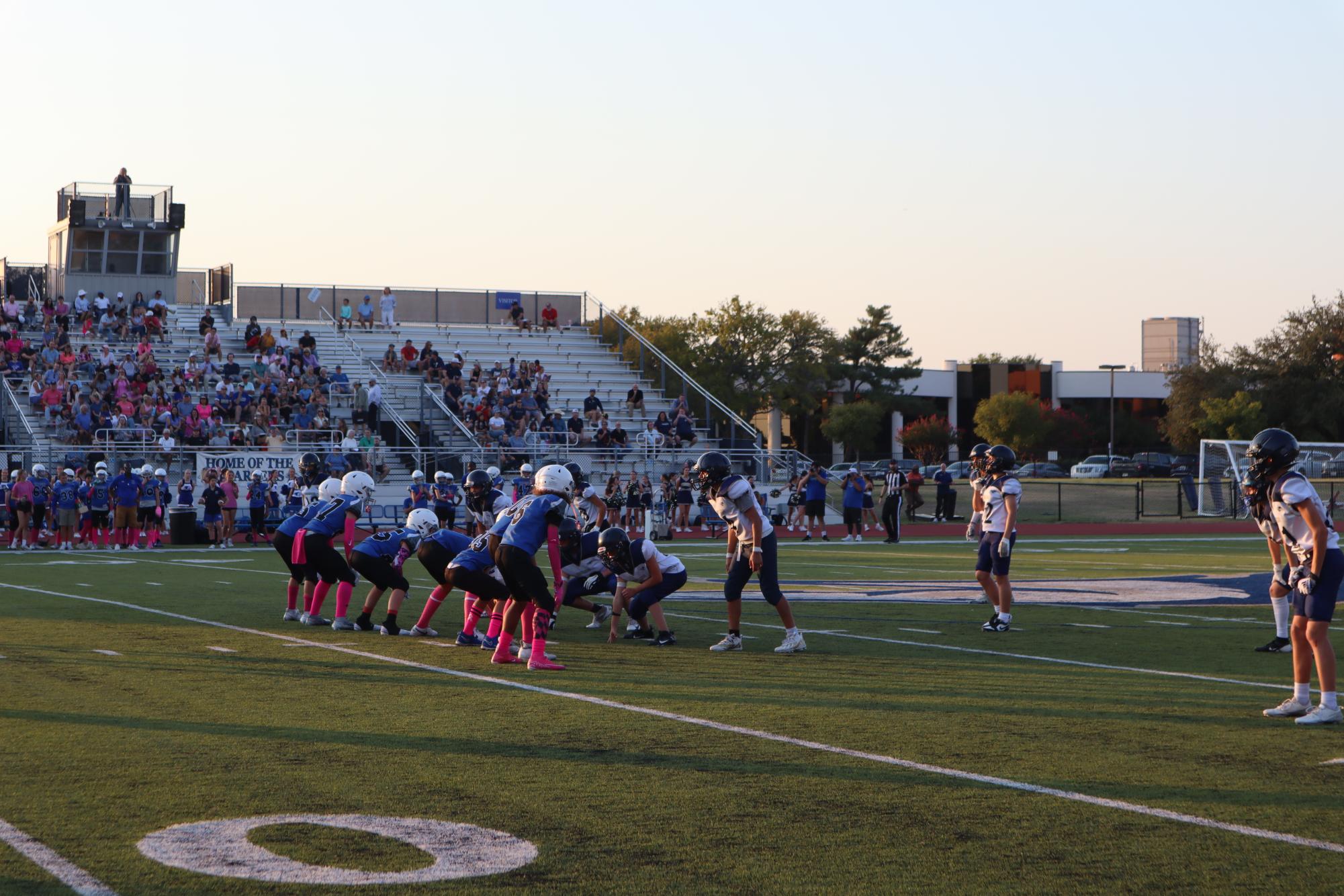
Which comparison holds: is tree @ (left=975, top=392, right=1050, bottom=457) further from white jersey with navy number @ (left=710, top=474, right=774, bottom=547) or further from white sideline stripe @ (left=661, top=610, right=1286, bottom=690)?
white jersey with navy number @ (left=710, top=474, right=774, bottom=547)

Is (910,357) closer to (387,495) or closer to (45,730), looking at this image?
(387,495)

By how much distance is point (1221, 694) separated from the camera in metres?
9.54

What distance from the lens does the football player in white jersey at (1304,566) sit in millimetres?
8023

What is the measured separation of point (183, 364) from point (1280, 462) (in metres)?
33.8

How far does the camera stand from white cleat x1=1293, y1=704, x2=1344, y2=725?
8305 mm

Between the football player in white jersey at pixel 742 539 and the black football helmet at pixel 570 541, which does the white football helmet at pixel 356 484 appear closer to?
the black football helmet at pixel 570 541

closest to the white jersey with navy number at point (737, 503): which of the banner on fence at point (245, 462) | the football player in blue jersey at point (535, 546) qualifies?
the football player in blue jersey at point (535, 546)

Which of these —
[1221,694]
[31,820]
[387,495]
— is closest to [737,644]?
[1221,694]

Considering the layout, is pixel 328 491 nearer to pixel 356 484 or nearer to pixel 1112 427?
pixel 356 484

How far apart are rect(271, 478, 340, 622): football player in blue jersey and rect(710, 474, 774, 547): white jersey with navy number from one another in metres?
4.34

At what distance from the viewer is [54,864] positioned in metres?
5.42

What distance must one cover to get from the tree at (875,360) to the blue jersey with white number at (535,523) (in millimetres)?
70360

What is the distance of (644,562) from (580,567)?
750 mm

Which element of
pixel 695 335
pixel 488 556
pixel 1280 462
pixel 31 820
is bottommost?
pixel 31 820
